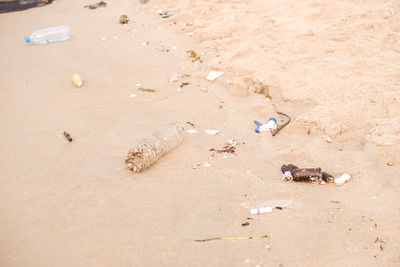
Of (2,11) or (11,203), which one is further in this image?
(2,11)

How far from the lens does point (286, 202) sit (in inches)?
91.5

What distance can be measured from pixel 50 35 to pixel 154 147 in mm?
5215

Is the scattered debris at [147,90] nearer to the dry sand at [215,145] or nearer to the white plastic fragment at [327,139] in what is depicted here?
the dry sand at [215,145]

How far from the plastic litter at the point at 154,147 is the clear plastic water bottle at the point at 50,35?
464 cm

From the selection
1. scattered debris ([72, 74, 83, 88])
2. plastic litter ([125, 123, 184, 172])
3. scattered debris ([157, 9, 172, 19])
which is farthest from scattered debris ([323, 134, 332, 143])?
scattered debris ([157, 9, 172, 19])

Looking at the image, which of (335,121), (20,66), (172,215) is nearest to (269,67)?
(335,121)

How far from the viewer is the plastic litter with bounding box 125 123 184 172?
2814 millimetres

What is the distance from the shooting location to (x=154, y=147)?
295cm

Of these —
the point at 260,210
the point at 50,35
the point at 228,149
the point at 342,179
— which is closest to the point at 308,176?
the point at 342,179

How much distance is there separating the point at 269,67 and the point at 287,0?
258 cm

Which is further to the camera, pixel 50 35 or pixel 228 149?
pixel 50 35

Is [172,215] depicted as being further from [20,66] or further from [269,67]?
[20,66]

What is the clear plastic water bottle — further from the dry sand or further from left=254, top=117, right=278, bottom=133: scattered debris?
left=254, top=117, right=278, bottom=133: scattered debris

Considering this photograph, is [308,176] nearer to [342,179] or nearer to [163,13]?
[342,179]
